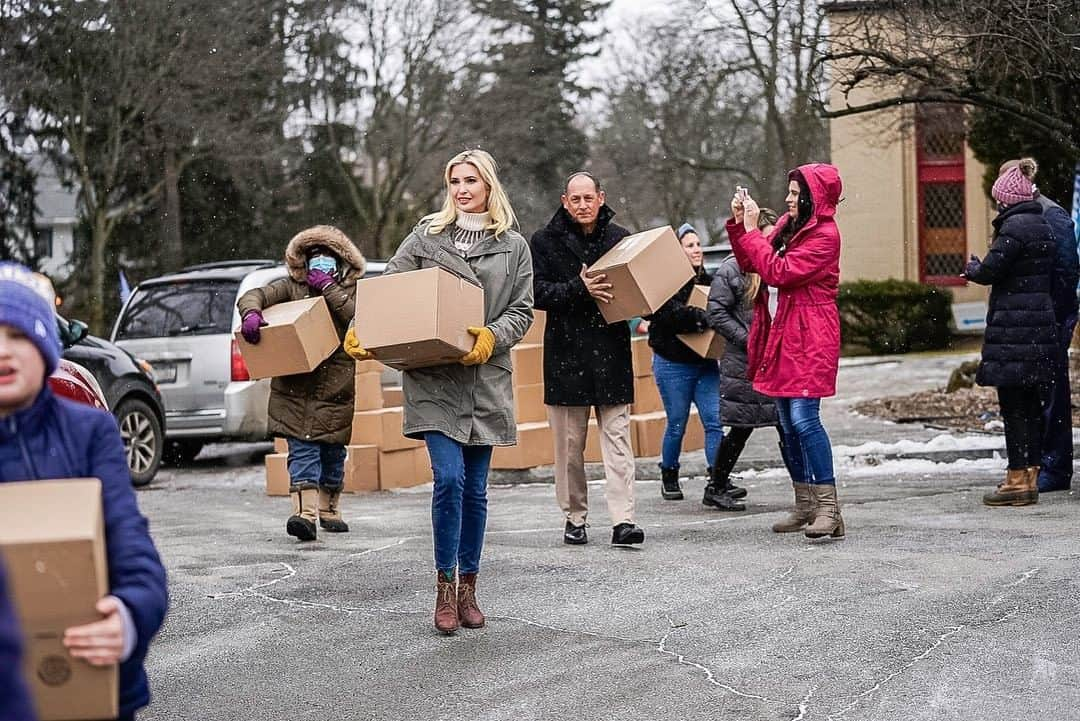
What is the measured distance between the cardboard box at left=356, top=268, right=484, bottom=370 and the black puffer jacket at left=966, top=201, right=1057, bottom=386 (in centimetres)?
402

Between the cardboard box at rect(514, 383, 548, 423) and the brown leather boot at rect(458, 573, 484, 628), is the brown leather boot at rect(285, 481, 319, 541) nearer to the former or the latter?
the brown leather boot at rect(458, 573, 484, 628)

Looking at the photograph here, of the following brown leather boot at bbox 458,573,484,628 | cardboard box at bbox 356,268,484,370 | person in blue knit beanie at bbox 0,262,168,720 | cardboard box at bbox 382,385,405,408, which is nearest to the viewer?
person in blue knit beanie at bbox 0,262,168,720

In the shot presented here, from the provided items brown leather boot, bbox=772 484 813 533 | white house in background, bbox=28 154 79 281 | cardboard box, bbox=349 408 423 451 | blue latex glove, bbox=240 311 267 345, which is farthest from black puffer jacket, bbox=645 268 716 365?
white house in background, bbox=28 154 79 281

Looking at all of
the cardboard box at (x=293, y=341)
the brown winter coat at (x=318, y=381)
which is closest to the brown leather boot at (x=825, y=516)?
the brown winter coat at (x=318, y=381)

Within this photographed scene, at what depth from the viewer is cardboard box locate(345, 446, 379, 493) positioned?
1156cm

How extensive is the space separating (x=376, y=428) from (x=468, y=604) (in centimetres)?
536

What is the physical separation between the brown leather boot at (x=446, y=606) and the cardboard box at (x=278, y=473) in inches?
210

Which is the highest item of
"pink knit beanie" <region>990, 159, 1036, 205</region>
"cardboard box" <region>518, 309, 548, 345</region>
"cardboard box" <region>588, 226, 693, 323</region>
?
"pink knit beanie" <region>990, 159, 1036, 205</region>

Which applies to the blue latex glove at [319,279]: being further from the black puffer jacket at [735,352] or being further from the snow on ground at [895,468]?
the snow on ground at [895,468]

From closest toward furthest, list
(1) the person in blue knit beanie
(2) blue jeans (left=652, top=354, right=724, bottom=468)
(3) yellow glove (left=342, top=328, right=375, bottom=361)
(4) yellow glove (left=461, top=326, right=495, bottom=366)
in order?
(1) the person in blue knit beanie
(4) yellow glove (left=461, top=326, right=495, bottom=366)
(3) yellow glove (left=342, top=328, right=375, bottom=361)
(2) blue jeans (left=652, top=354, right=724, bottom=468)

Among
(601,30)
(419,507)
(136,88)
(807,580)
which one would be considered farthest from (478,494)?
(601,30)

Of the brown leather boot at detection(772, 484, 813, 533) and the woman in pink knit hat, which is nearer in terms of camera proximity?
the brown leather boot at detection(772, 484, 813, 533)

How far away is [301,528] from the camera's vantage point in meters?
8.72

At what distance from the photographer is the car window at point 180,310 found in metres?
13.5
